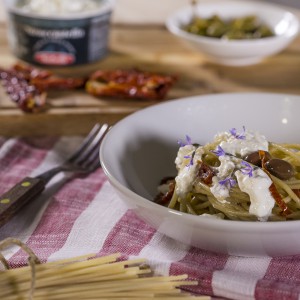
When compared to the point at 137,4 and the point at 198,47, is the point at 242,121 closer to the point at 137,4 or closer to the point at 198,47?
the point at 198,47

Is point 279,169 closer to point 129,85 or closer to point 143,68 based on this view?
point 129,85

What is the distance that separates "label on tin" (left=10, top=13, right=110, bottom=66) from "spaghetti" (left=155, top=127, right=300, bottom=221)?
1.24 m

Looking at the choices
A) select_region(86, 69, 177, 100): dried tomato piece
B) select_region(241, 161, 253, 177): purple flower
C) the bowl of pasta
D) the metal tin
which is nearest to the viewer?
the bowl of pasta

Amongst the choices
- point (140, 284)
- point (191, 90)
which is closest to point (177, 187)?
point (140, 284)

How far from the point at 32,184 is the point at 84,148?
408mm

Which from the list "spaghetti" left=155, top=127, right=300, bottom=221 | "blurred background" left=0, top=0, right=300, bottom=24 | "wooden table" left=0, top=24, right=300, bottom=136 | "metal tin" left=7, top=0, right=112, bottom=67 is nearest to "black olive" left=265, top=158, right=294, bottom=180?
"spaghetti" left=155, top=127, right=300, bottom=221

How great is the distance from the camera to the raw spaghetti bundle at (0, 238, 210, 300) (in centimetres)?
158

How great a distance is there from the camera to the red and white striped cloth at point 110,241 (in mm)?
1742

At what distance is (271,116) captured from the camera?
2373mm

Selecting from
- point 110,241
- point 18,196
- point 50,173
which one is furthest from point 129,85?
point 110,241

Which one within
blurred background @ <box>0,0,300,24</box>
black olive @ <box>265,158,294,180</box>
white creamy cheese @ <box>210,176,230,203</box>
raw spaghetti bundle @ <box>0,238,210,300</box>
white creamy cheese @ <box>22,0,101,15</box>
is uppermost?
black olive @ <box>265,158,294,180</box>

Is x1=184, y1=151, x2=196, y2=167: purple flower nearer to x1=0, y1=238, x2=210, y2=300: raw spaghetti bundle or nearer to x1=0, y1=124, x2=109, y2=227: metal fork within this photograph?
x1=0, y1=238, x2=210, y2=300: raw spaghetti bundle

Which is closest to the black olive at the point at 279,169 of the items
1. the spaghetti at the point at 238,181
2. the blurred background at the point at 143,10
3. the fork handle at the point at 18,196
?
the spaghetti at the point at 238,181

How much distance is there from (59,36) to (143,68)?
0.40 metres
